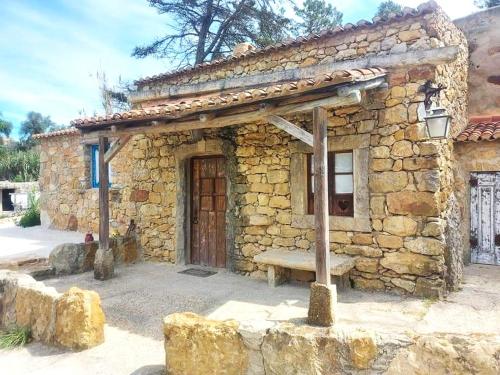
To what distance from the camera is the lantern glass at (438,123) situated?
4223 millimetres

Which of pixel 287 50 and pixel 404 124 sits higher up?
pixel 287 50

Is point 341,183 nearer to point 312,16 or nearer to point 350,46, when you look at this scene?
point 350,46

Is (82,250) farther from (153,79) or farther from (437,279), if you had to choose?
(437,279)

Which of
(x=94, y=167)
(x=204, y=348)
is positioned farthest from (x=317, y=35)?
(x=94, y=167)

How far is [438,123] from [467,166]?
2.63 meters

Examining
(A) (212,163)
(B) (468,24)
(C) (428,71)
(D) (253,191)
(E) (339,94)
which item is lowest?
(D) (253,191)

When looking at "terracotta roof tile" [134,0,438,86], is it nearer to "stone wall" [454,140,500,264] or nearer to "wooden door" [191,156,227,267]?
"wooden door" [191,156,227,267]

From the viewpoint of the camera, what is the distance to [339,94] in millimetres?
3893

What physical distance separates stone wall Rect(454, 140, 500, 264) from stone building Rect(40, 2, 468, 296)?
1.80 feet

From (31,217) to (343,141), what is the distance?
1241 centimetres

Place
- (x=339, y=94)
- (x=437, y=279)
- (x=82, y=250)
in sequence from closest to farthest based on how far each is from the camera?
1. (x=339, y=94)
2. (x=437, y=279)
3. (x=82, y=250)

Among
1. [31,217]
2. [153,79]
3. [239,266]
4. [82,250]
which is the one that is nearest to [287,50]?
[153,79]

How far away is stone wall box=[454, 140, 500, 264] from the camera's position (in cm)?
615

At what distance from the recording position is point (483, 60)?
23.0 ft
